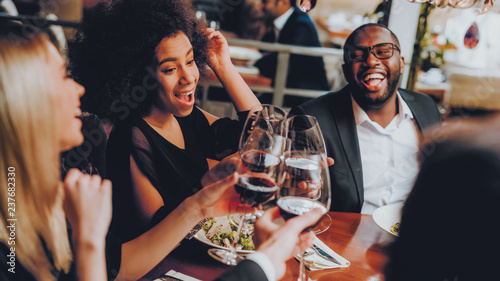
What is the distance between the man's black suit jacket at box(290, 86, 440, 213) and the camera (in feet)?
6.20

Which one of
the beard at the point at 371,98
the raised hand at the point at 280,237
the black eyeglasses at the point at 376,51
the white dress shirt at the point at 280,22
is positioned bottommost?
the raised hand at the point at 280,237

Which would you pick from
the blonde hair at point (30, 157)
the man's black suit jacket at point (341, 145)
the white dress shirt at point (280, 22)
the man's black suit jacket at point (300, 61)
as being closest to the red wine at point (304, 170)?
the blonde hair at point (30, 157)

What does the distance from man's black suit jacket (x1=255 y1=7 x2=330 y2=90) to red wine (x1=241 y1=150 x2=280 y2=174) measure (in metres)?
2.51

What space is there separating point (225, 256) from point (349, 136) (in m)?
1.05

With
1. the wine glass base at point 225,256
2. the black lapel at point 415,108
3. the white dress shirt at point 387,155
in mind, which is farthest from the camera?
the black lapel at point 415,108

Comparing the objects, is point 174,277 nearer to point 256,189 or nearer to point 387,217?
→ point 256,189

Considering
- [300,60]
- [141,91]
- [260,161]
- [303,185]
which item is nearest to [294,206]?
[303,185]

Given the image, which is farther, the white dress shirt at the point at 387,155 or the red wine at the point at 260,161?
the white dress shirt at the point at 387,155

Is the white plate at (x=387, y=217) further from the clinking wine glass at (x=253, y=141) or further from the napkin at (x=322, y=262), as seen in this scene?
the clinking wine glass at (x=253, y=141)

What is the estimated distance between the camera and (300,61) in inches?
142

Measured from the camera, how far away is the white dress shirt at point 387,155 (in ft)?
6.59

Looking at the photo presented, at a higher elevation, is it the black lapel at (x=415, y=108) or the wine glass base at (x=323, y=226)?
the black lapel at (x=415, y=108)

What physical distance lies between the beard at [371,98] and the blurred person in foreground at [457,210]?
137 cm

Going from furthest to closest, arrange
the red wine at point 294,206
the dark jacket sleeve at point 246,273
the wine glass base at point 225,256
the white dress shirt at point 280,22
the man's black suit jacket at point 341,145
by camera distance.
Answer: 1. the white dress shirt at point 280,22
2. the man's black suit jacket at point 341,145
3. the wine glass base at point 225,256
4. the red wine at point 294,206
5. the dark jacket sleeve at point 246,273
